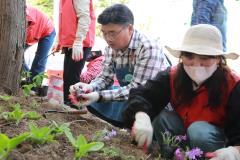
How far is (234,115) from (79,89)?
3.39 feet

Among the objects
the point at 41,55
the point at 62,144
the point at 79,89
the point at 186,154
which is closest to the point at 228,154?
the point at 186,154

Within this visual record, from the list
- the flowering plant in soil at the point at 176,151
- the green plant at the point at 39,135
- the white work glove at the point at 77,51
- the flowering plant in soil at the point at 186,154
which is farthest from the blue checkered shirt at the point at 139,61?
the green plant at the point at 39,135

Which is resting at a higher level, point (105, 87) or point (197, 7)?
point (197, 7)

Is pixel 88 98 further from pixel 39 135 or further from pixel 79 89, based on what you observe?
pixel 39 135

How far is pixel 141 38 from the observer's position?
257 cm

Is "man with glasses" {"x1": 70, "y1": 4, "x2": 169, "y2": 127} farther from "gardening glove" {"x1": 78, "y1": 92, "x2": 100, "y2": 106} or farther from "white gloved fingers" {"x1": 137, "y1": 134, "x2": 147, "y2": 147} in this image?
"white gloved fingers" {"x1": 137, "y1": 134, "x2": 147, "y2": 147}

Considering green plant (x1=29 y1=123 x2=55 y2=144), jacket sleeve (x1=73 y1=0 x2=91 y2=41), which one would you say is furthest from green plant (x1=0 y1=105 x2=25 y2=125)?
jacket sleeve (x1=73 y1=0 x2=91 y2=41)

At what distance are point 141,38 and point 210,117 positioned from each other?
796 mm

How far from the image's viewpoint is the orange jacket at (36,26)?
372cm

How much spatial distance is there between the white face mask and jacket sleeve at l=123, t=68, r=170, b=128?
0.20 meters

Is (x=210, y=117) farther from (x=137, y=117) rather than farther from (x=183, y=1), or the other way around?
(x=183, y=1)

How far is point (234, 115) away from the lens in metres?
1.87

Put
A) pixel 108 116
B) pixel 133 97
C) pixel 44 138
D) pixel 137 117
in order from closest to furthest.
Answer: pixel 44 138 → pixel 137 117 → pixel 133 97 → pixel 108 116

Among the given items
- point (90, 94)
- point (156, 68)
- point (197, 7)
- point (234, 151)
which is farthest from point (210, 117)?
point (197, 7)
